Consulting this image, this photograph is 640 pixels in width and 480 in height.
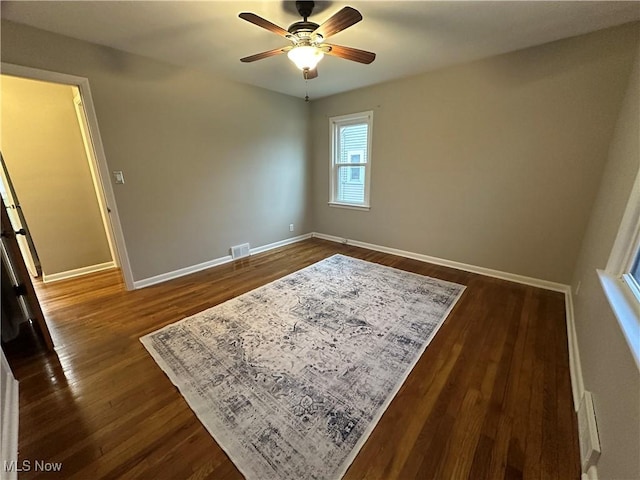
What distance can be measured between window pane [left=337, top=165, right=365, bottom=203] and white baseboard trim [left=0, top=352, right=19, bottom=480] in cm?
405

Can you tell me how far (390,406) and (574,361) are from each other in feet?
4.48

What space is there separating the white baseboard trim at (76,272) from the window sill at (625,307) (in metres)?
5.03

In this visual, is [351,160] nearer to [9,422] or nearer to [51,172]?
[51,172]

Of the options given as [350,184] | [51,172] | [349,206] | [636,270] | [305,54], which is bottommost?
[349,206]

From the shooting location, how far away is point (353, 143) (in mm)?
4215

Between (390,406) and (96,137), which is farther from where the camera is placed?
(96,137)

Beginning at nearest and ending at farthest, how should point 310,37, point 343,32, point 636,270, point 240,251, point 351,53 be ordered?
1. point 636,270
2. point 310,37
3. point 351,53
4. point 343,32
5. point 240,251

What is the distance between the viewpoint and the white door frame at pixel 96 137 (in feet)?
6.94

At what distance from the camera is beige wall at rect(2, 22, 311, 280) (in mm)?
2494

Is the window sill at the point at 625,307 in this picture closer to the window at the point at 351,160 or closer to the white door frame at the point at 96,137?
the window at the point at 351,160

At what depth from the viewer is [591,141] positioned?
2406 mm

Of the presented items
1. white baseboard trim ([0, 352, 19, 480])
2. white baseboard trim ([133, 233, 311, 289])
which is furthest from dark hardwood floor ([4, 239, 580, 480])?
white baseboard trim ([133, 233, 311, 289])

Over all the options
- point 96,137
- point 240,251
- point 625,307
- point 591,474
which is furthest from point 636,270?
point 96,137

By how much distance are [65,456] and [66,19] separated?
2953 mm
